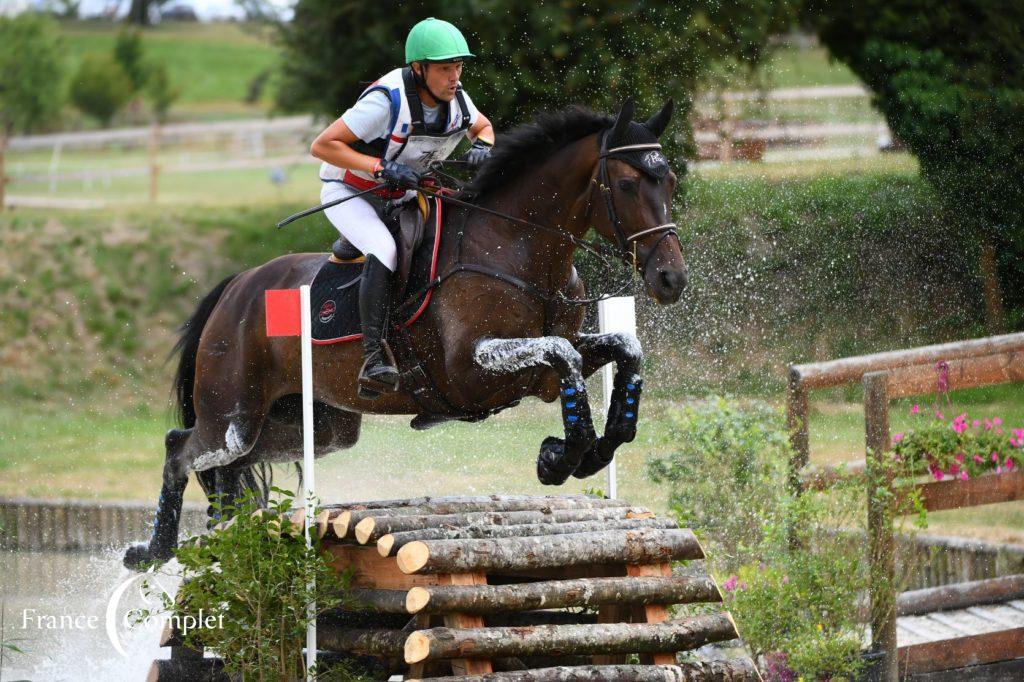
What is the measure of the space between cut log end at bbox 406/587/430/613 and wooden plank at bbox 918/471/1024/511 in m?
2.97

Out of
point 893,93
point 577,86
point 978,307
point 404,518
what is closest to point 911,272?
point 978,307

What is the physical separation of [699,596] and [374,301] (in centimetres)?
162

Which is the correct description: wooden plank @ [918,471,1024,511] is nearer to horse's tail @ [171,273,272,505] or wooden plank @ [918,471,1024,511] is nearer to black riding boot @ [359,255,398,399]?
black riding boot @ [359,255,398,399]

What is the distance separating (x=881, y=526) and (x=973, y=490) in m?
0.58

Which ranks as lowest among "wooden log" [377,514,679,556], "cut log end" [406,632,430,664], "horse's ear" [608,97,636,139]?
"cut log end" [406,632,430,664]

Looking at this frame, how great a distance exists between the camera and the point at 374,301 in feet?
16.0

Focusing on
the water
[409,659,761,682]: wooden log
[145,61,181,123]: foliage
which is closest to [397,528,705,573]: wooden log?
[409,659,761,682]: wooden log

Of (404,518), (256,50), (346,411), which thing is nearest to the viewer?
(404,518)

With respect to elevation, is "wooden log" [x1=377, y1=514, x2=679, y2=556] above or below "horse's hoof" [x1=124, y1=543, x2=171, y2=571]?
below

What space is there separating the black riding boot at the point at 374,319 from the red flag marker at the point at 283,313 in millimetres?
292

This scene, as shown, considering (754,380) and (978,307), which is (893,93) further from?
(754,380)

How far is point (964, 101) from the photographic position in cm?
1162

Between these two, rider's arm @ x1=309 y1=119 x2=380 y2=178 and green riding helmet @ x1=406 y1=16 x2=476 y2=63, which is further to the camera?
rider's arm @ x1=309 y1=119 x2=380 y2=178

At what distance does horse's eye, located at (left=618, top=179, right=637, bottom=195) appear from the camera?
4574mm
